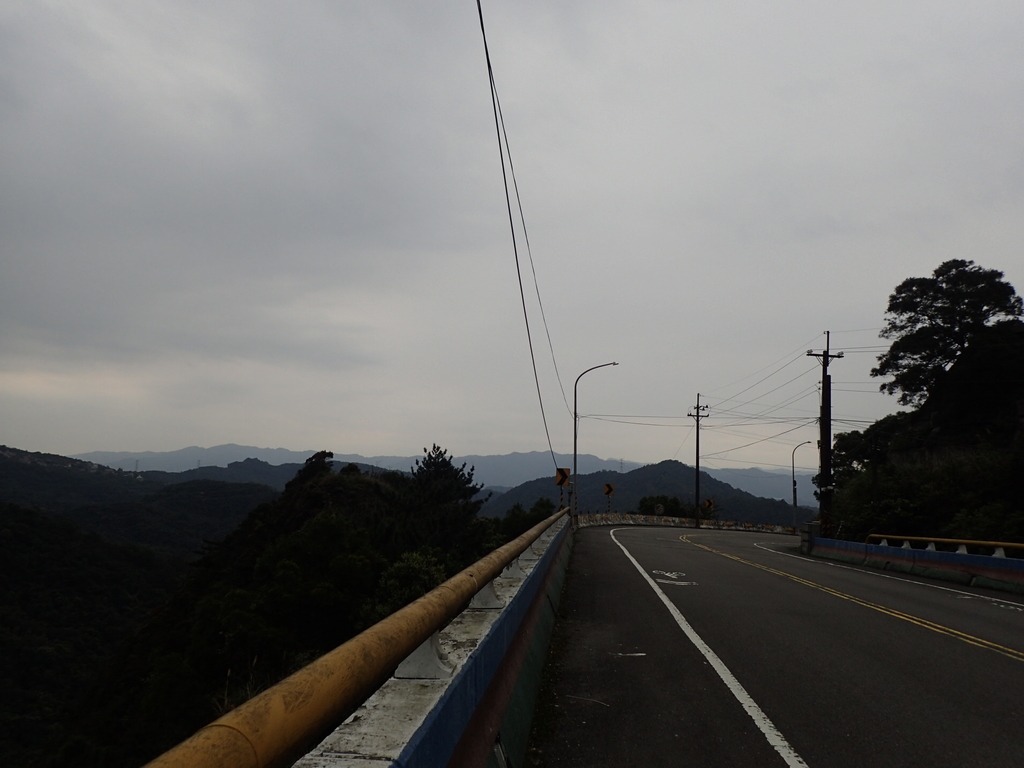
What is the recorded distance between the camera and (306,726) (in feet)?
6.95

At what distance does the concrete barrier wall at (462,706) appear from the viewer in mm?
2689

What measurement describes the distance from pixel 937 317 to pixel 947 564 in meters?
40.9

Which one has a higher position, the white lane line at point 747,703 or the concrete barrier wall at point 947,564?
the concrete barrier wall at point 947,564

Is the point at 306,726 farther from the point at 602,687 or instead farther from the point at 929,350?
the point at 929,350

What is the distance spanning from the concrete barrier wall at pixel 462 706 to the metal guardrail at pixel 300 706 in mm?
209

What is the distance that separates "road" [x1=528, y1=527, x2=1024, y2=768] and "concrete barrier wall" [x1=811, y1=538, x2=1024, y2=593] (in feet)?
12.6

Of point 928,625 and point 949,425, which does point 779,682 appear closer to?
point 928,625

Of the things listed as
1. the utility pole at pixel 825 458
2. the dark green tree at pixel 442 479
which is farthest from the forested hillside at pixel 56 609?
the utility pole at pixel 825 458

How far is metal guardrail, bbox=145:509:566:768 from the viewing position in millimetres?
1710

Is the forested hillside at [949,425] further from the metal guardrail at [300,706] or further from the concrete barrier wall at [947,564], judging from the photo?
the metal guardrail at [300,706]

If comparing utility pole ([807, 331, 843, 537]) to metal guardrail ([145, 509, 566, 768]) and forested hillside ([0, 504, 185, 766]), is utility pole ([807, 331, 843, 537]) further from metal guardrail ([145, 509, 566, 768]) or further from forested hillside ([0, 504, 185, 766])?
forested hillside ([0, 504, 185, 766])

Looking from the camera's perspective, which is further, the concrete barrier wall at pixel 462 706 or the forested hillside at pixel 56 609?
the forested hillside at pixel 56 609

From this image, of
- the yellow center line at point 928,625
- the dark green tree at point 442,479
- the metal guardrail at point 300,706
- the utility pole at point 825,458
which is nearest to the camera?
the metal guardrail at point 300,706

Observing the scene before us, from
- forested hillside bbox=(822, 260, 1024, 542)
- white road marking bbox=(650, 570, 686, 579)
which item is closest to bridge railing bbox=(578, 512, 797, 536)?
forested hillside bbox=(822, 260, 1024, 542)
